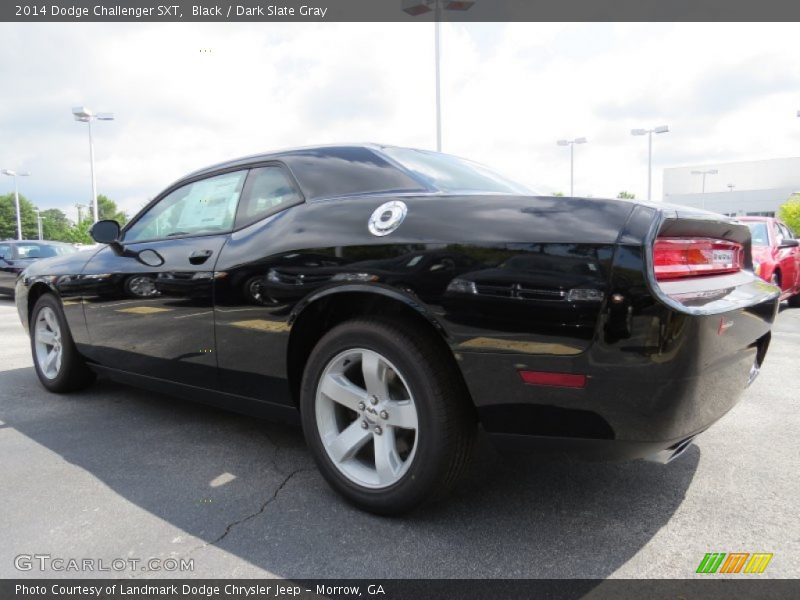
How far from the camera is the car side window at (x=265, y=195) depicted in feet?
8.63

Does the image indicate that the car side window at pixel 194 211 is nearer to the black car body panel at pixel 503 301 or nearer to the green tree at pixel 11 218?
the black car body panel at pixel 503 301

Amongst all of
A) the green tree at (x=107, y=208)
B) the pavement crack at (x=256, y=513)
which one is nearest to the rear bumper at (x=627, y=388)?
the pavement crack at (x=256, y=513)

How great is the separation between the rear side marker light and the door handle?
1.69 m

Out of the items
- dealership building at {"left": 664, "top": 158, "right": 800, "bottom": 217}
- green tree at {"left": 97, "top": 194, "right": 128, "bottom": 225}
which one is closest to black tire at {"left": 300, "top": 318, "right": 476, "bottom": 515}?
dealership building at {"left": 664, "top": 158, "right": 800, "bottom": 217}

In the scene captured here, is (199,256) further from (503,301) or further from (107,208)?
(107,208)

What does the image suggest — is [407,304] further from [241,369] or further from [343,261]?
[241,369]

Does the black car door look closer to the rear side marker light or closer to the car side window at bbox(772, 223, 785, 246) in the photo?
the rear side marker light

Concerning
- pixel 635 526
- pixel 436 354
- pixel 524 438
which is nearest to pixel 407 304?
pixel 436 354

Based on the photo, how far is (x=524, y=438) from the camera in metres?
1.90

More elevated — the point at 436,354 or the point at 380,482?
the point at 436,354

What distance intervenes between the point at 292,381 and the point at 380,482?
2.00 ft

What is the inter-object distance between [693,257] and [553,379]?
683 mm

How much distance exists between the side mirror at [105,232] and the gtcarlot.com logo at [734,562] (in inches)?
139

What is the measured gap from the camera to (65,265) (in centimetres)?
384
